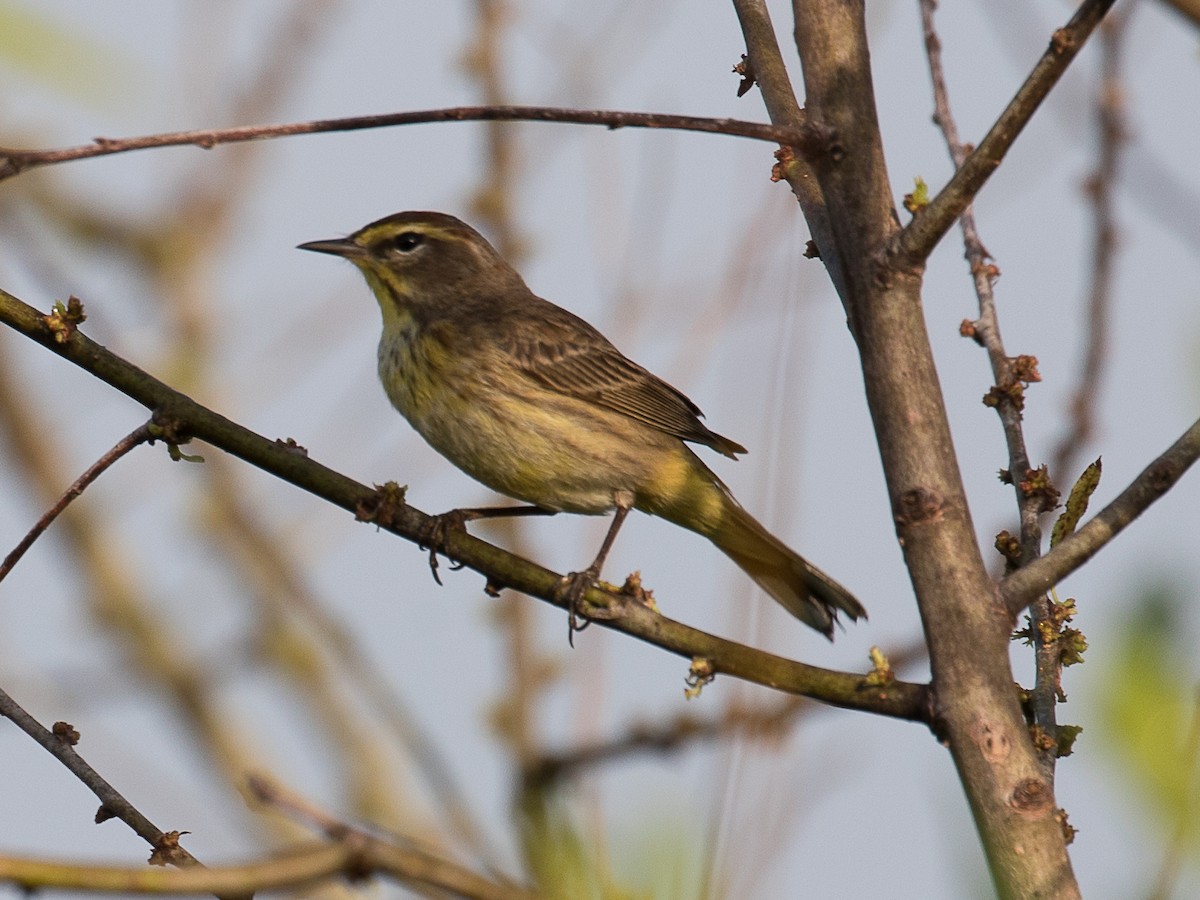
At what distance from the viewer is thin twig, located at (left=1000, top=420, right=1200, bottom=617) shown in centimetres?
249

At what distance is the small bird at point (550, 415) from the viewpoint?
589 centimetres

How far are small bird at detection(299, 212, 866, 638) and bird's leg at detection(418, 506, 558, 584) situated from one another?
0.02 meters

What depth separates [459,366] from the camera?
6.13m

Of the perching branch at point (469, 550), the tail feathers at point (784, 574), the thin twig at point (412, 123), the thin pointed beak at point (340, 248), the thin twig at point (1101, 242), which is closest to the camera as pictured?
the thin twig at point (412, 123)

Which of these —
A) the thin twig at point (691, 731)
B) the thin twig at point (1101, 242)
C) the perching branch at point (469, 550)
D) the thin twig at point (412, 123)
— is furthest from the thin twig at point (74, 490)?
the thin twig at point (1101, 242)

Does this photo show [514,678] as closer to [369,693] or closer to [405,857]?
[369,693]

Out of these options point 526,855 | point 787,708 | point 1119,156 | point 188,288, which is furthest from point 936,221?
point 188,288

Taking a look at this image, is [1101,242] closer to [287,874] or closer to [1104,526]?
[1104,526]

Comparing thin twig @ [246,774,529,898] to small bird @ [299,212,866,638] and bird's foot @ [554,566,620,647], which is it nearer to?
bird's foot @ [554,566,620,647]

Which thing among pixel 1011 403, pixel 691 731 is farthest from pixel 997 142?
pixel 691 731

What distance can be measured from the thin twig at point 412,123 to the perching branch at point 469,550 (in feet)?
2.60

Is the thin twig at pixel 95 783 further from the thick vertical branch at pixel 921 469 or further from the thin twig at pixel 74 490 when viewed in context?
the thick vertical branch at pixel 921 469

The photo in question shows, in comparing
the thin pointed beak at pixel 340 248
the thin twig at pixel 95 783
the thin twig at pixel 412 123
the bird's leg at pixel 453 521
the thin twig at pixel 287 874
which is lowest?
the thin twig at pixel 287 874

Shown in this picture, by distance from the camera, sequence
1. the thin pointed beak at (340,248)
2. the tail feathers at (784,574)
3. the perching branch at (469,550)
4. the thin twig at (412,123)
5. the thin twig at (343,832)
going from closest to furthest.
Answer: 1. the thin twig at (343,832)
2. the thin twig at (412,123)
3. the perching branch at (469,550)
4. the tail feathers at (784,574)
5. the thin pointed beak at (340,248)
